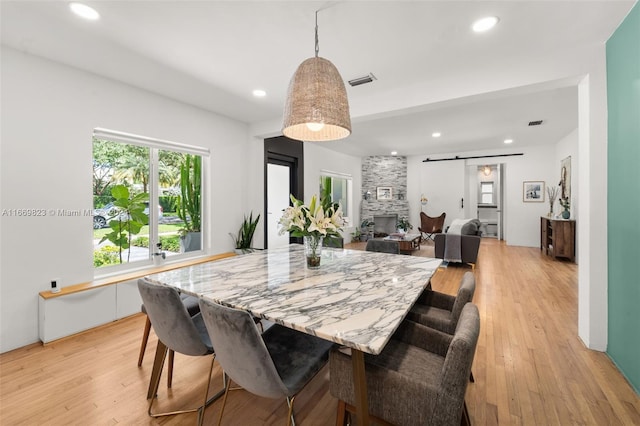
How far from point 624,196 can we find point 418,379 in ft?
6.84

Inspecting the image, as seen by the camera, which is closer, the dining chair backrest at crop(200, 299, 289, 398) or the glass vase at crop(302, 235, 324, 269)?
the dining chair backrest at crop(200, 299, 289, 398)

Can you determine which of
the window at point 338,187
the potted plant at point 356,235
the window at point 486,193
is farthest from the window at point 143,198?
the window at point 486,193

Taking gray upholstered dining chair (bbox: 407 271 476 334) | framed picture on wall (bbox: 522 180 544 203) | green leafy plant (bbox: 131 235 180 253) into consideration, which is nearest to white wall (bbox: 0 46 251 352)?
green leafy plant (bbox: 131 235 180 253)

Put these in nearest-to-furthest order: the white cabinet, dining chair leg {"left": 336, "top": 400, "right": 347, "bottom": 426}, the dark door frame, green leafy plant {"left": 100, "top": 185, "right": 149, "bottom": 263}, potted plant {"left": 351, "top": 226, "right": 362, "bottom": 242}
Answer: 1. dining chair leg {"left": 336, "top": 400, "right": 347, "bottom": 426}
2. the white cabinet
3. green leafy plant {"left": 100, "top": 185, "right": 149, "bottom": 263}
4. the dark door frame
5. potted plant {"left": 351, "top": 226, "right": 362, "bottom": 242}

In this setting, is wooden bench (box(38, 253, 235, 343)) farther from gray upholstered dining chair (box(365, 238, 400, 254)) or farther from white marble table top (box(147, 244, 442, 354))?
gray upholstered dining chair (box(365, 238, 400, 254))

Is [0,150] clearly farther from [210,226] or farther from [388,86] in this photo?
[388,86]

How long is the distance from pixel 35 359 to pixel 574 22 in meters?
4.82

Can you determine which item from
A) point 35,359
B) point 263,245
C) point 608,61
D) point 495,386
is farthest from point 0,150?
point 608,61

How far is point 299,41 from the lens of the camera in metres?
2.23

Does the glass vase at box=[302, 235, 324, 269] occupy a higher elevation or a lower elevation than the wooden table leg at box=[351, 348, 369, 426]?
higher

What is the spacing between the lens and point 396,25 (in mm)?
2033

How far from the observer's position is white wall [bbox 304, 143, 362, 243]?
6152mm

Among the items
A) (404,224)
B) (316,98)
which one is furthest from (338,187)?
(316,98)

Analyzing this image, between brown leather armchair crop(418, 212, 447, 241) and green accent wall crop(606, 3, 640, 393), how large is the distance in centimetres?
559
